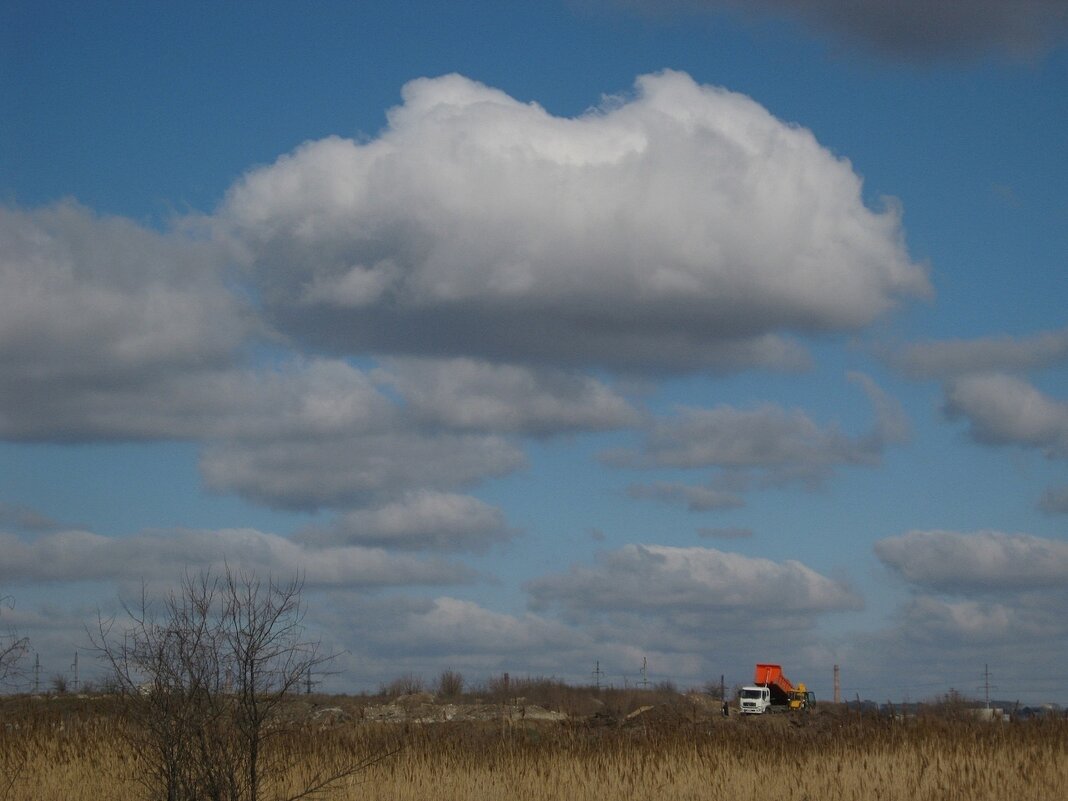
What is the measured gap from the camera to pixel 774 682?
212 feet

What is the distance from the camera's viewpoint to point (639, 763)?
26250 millimetres

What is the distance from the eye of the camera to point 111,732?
26.8 metres

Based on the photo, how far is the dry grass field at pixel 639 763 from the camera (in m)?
24.1

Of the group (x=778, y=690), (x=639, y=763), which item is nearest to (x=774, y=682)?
(x=778, y=690)

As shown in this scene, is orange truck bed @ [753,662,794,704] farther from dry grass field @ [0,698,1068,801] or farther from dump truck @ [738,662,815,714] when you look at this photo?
dry grass field @ [0,698,1068,801]

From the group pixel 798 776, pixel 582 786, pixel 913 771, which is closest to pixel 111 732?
pixel 582 786

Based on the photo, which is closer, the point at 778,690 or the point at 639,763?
the point at 639,763

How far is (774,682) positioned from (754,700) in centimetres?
526

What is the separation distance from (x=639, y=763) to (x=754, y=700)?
1379 inches

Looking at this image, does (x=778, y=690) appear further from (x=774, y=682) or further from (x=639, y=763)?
(x=639, y=763)

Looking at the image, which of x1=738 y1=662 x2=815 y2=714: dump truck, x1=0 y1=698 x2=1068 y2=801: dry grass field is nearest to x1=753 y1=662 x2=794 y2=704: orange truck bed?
x1=738 y1=662 x2=815 y2=714: dump truck

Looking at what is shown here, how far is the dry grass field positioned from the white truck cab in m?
29.8

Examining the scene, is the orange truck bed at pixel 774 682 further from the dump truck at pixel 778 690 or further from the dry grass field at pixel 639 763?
the dry grass field at pixel 639 763

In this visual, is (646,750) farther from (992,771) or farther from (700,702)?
(700,702)
